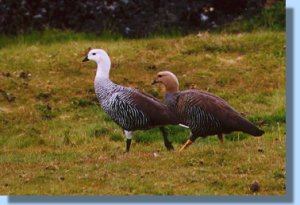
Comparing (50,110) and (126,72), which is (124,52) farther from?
(50,110)

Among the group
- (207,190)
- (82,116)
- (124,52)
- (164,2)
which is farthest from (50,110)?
(207,190)

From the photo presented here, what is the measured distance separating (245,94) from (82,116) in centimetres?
216

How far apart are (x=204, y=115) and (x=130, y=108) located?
2.87 feet

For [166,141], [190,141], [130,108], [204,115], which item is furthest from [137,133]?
[204,115]

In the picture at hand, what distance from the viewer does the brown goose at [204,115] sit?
12.3m

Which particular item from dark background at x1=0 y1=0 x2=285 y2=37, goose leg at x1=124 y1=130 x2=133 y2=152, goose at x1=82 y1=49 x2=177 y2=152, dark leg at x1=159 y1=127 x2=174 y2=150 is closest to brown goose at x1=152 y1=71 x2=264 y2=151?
goose at x1=82 y1=49 x2=177 y2=152

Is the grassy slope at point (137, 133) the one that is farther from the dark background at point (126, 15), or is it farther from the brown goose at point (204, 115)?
the dark background at point (126, 15)

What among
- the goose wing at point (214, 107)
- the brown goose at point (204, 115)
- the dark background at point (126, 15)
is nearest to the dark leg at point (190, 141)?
the brown goose at point (204, 115)

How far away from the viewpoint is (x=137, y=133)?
45.6 feet

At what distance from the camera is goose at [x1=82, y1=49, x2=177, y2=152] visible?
12617mm

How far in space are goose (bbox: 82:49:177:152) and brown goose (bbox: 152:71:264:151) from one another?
0.14 metres

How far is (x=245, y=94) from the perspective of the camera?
14.8 meters

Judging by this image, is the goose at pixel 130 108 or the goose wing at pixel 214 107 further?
the goose at pixel 130 108

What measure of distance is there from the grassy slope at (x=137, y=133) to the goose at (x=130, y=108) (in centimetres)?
33
